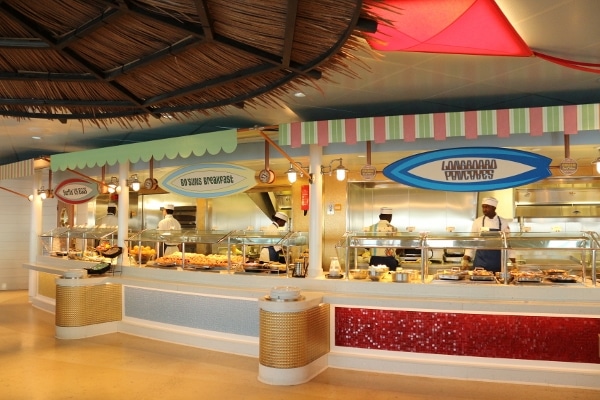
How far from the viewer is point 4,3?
141 centimetres

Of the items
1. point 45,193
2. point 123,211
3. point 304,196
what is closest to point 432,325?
point 304,196

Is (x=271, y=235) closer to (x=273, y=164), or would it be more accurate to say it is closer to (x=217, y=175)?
(x=217, y=175)

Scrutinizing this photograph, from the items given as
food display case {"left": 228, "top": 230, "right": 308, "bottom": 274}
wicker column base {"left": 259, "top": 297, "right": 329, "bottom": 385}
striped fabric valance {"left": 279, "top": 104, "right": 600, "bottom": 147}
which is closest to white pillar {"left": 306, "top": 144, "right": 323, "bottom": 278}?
food display case {"left": 228, "top": 230, "right": 308, "bottom": 274}

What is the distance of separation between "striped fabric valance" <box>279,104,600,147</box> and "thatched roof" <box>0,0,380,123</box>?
4.85 m

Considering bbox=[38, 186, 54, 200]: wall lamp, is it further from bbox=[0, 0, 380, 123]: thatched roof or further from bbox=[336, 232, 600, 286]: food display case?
bbox=[0, 0, 380, 123]: thatched roof

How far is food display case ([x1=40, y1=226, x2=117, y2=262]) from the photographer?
31.4ft

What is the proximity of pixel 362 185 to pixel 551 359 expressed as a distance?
5.20 m

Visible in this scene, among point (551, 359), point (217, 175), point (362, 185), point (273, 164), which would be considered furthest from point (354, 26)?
point (362, 185)

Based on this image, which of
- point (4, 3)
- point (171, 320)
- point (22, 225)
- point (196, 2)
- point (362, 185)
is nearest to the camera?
point (196, 2)

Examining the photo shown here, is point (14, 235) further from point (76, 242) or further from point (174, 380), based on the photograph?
point (174, 380)

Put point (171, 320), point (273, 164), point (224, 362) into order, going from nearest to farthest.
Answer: point (224, 362) → point (171, 320) → point (273, 164)

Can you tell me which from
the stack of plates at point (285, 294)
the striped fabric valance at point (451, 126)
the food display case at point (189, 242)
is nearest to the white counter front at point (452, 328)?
the stack of plates at point (285, 294)

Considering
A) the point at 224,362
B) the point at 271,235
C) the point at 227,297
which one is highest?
the point at 271,235

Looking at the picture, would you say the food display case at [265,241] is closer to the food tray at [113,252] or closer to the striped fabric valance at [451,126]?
the striped fabric valance at [451,126]
